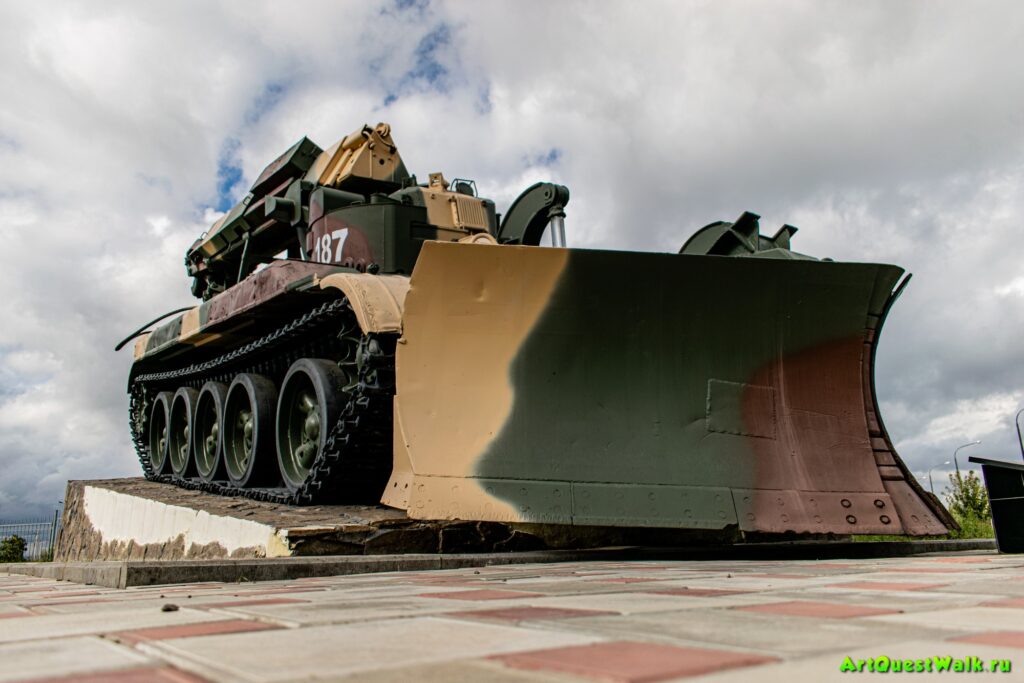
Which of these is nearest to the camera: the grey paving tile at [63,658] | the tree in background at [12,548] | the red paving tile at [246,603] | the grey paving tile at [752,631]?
the grey paving tile at [63,658]

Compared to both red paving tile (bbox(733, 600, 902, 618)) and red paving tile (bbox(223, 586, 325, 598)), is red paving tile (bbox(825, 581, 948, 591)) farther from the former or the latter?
red paving tile (bbox(223, 586, 325, 598))

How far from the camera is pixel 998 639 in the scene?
126cm

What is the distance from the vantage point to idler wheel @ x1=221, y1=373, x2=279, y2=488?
693cm

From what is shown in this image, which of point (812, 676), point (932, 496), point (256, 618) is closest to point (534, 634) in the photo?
point (812, 676)

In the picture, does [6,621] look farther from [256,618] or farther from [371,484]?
[371,484]

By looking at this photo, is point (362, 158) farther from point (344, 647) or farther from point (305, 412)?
point (344, 647)

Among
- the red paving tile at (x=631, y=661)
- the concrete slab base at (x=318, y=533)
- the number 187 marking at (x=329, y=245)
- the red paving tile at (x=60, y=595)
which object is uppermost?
the number 187 marking at (x=329, y=245)

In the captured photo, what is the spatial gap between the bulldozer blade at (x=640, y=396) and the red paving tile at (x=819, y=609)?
2.52m

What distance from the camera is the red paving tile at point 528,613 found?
1578mm

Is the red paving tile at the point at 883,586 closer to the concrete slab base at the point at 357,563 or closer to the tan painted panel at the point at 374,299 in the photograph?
the concrete slab base at the point at 357,563

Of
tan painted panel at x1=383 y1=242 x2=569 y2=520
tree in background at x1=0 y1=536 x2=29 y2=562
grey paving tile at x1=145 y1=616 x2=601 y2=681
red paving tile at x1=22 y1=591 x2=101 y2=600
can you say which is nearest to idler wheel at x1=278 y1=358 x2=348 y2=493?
tan painted panel at x1=383 y1=242 x2=569 y2=520

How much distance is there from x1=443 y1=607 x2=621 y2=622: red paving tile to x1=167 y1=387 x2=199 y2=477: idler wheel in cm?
769

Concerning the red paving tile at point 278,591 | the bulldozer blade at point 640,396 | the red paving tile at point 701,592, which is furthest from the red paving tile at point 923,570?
the red paving tile at point 278,591

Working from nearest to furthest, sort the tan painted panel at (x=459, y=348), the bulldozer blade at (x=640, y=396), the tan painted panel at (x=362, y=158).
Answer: the bulldozer blade at (x=640, y=396)
the tan painted panel at (x=459, y=348)
the tan painted panel at (x=362, y=158)
